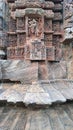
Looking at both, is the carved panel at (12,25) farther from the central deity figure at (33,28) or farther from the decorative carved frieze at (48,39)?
the decorative carved frieze at (48,39)

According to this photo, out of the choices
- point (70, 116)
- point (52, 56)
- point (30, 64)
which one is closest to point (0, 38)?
point (30, 64)

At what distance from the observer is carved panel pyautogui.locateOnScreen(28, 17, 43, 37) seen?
152 inches

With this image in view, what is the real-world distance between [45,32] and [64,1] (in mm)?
870

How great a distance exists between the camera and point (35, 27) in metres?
3.86

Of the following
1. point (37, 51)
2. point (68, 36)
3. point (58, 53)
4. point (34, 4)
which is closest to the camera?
point (37, 51)

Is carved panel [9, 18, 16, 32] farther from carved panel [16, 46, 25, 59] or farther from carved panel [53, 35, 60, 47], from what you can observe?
carved panel [53, 35, 60, 47]

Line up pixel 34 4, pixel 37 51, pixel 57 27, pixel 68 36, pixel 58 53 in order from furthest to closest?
1. pixel 57 27
2. pixel 58 53
3. pixel 34 4
4. pixel 68 36
5. pixel 37 51

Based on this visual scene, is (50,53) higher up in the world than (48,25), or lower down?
lower down

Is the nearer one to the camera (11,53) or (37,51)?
(37,51)

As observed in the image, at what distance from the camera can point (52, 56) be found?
387 cm

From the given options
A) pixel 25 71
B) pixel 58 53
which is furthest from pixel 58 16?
pixel 25 71

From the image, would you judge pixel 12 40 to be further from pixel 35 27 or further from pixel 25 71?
pixel 25 71

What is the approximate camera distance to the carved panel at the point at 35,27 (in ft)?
12.6

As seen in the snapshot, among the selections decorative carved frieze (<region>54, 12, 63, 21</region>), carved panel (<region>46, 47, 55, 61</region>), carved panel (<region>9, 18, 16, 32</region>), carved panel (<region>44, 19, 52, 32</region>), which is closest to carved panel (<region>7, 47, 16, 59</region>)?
carved panel (<region>9, 18, 16, 32</region>)
